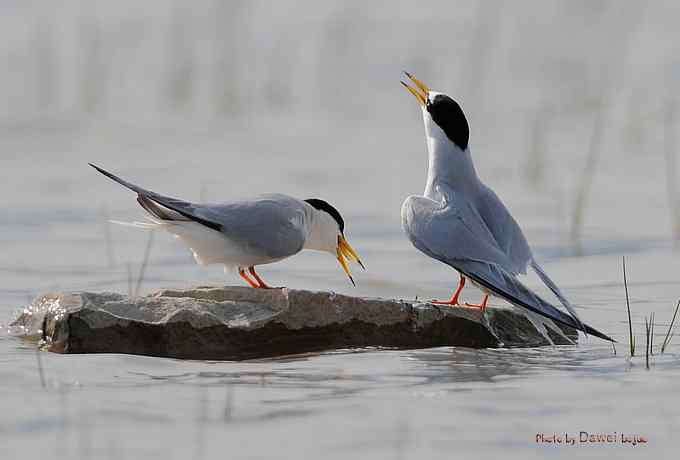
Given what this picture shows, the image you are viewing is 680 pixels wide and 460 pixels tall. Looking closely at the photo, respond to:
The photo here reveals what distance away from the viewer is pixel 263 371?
423cm

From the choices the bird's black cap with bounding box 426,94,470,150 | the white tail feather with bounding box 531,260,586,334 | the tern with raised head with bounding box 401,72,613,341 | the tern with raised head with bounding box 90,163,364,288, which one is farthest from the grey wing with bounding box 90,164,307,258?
the white tail feather with bounding box 531,260,586,334

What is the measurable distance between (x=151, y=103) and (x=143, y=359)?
8.96 m

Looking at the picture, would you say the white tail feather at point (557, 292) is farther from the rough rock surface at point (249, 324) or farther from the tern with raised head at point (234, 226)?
the tern with raised head at point (234, 226)

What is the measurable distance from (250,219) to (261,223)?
0.05m

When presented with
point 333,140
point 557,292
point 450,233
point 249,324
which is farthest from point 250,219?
point 333,140

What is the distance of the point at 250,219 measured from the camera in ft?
17.4

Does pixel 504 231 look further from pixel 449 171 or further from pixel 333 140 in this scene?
pixel 333 140

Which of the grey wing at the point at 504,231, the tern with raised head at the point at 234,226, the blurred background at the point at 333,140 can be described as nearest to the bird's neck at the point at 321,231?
the tern with raised head at the point at 234,226

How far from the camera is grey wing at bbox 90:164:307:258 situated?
5.21m

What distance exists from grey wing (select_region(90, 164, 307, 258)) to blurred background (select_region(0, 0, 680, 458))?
0.35m

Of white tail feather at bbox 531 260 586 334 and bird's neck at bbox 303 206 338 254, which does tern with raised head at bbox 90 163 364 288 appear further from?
white tail feather at bbox 531 260 586 334

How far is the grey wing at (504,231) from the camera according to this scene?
200 inches

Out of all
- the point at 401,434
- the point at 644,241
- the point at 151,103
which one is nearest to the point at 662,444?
the point at 401,434

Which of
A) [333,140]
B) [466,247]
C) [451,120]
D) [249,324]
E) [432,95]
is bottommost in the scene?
[249,324]
